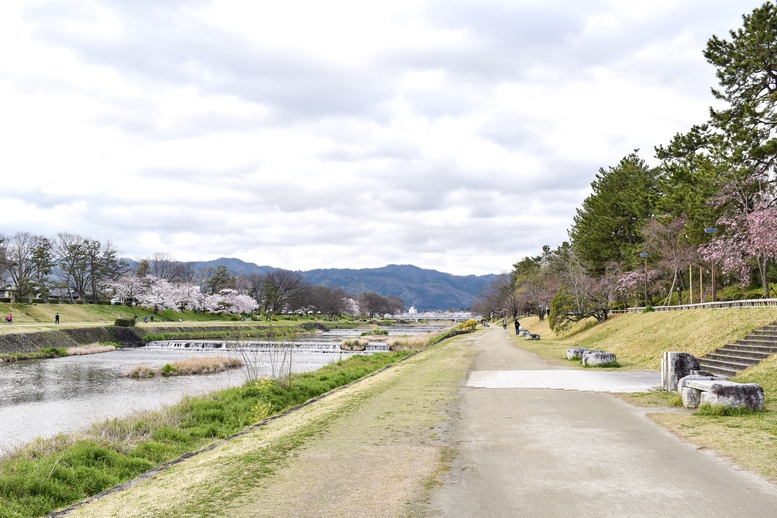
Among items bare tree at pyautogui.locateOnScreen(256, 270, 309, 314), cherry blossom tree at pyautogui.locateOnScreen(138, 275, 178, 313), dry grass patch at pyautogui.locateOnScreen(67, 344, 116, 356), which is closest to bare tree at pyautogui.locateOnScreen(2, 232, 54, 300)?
cherry blossom tree at pyautogui.locateOnScreen(138, 275, 178, 313)

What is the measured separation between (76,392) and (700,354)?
25.7 metres

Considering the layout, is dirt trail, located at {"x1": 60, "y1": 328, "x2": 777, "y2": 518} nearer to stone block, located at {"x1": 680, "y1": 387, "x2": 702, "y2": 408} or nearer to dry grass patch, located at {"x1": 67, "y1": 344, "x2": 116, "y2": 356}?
stone block, located at {"x1": 680, "y1": 387, "x2": 702, "y2": 408}

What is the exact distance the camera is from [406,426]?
35.4 ft

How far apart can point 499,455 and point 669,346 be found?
63.1ft

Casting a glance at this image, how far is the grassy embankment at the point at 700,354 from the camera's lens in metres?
8.64

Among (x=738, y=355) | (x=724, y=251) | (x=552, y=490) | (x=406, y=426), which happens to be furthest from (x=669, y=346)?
(x=552, y=490)

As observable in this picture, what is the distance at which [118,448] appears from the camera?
12.4m

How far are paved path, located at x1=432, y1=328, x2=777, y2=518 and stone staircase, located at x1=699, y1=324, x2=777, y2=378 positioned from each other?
7009 millimetres

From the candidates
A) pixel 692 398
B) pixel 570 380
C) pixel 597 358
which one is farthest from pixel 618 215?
pixel 692 398

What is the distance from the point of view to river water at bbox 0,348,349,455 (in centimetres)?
1816

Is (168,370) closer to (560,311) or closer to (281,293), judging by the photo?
(560,311)

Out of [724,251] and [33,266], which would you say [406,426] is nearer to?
[724,251]

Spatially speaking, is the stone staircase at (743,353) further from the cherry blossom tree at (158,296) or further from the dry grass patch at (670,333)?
the cherry blossom tree at (158,296)

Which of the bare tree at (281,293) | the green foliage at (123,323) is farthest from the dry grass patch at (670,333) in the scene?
the bare tree at (281,293)
